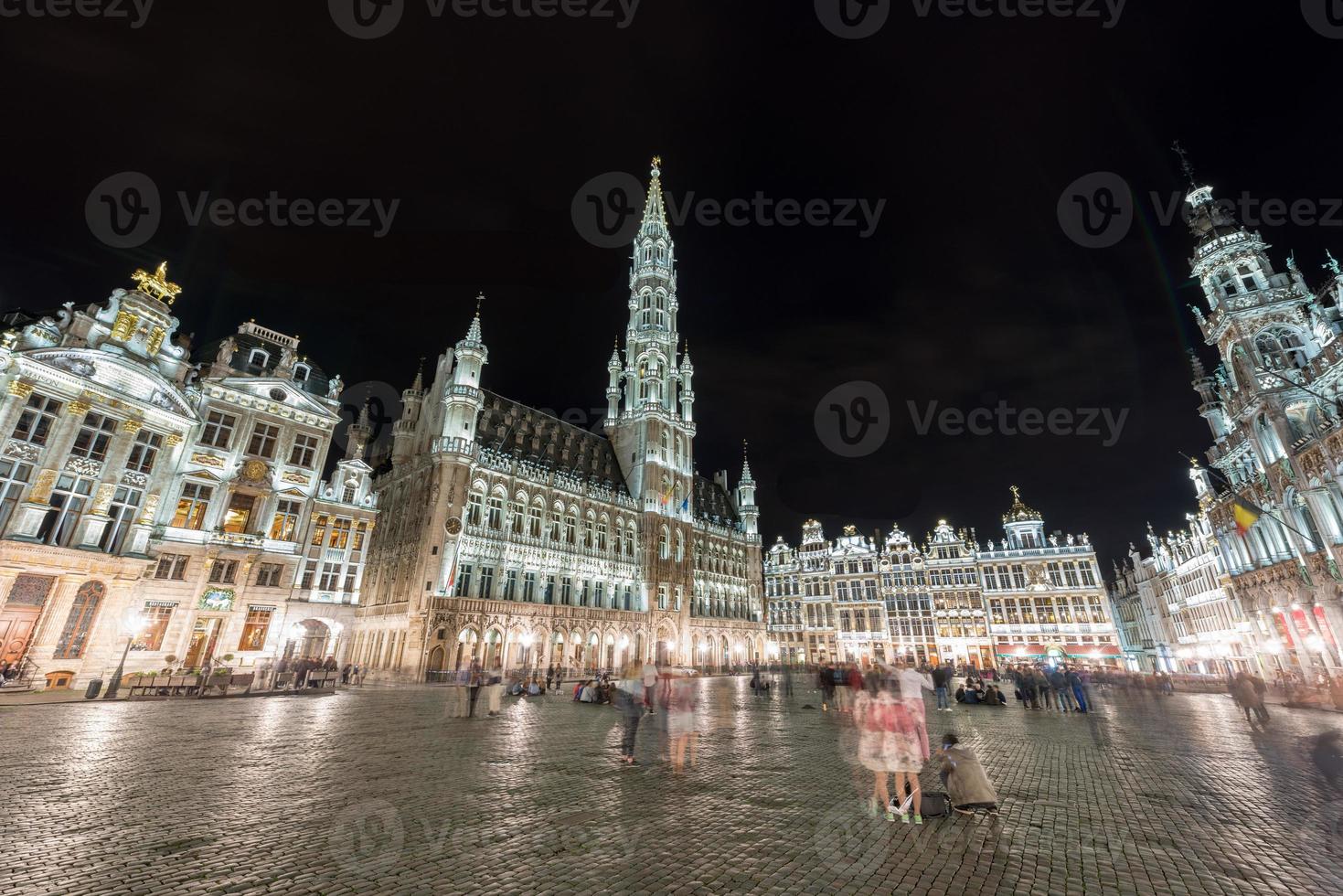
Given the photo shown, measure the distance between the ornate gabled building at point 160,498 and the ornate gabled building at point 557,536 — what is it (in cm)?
508

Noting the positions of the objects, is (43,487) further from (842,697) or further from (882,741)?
(842,697)

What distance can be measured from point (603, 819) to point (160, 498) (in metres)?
31.4

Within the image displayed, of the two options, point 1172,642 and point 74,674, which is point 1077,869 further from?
point 1172,642

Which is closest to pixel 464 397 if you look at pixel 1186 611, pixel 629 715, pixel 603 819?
pixel 629 715

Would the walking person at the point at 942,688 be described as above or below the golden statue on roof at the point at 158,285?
below

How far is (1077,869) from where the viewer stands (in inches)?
208

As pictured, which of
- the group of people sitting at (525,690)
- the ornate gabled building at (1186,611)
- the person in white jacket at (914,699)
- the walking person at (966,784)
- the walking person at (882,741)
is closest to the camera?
the walking person at (966,784)

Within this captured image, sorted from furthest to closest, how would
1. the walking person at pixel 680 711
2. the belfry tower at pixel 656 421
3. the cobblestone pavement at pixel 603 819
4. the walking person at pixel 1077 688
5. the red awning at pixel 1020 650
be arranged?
the red awning at pixel 1020 650, the belfry tower at pixel 656 421, the walking person at pixel 1077 688, the walking person at pixel 680 711, the cobblestone pavement at pixel 603 819

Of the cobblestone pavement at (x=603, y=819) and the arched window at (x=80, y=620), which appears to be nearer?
the cobblestone pavement at (x=603, y=819)

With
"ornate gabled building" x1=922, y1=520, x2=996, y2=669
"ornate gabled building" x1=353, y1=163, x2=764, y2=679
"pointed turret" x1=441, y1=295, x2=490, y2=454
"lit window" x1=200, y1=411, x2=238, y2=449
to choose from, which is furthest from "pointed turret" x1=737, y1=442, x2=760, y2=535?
"lit window" x1=200, y1=411, x2=238, y2=449

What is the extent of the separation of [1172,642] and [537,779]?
7944cm

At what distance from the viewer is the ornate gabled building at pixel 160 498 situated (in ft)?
73.9

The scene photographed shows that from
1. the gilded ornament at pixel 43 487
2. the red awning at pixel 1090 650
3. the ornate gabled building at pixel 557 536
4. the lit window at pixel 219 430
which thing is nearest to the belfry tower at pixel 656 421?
the ornate gabled building at pixel 557 536

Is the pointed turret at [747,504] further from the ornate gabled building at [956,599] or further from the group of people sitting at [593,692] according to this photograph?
the group of people sitting at [593,692]
